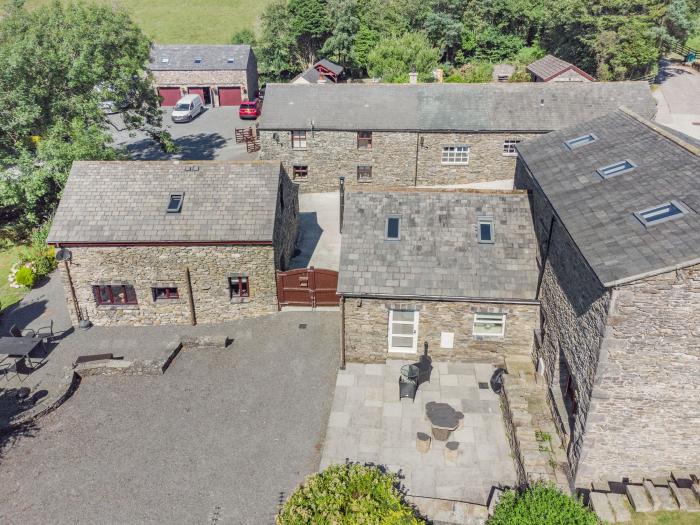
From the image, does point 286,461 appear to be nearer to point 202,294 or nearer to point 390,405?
point 390,405

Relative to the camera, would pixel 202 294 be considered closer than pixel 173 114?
Yes

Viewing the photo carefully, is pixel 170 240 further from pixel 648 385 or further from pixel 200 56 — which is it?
pixel 200 56

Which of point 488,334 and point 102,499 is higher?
point 488,334

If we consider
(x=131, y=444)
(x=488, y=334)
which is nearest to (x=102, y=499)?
(x=131, y=444)

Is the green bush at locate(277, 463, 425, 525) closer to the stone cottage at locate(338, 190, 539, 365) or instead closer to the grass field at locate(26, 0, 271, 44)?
the stone cottage at locate(338, 190, 539, 365)

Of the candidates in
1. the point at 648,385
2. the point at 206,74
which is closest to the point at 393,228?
the point at 648,385

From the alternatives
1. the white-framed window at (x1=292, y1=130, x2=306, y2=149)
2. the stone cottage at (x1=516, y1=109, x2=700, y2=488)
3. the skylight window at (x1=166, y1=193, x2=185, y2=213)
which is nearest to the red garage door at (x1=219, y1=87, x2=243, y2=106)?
the white-framed window at (x1=292, y1=130, x2=306, y2=149)
